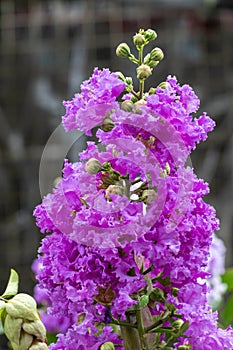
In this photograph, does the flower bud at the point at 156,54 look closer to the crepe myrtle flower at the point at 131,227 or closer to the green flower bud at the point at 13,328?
the crepe myrtle flower at the point at 131,227

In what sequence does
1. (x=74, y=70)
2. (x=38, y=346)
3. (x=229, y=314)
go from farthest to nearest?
(x=74, y=70) → (x=229, y=314) → (x=38, y=346)

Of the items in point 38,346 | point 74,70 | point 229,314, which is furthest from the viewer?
point 74,70

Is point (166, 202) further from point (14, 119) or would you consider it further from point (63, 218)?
point (14, 119)

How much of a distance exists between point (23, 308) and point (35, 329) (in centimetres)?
2

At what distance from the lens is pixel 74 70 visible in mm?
2445

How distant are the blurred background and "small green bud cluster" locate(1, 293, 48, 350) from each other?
1.89 meters

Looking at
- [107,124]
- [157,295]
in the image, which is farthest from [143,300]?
[107,124]

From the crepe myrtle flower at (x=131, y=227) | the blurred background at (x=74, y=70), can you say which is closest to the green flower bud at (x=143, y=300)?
the crepe myrtle flower at (x=131, y=227)

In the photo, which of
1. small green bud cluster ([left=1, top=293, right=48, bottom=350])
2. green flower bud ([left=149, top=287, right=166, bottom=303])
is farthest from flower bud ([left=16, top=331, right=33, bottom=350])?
green flower bud ([left=149, top=287, right=166, bottom=303])

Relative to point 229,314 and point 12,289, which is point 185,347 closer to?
point 12,289

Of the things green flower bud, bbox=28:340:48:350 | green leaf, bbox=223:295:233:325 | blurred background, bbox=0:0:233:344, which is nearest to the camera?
green flower bud, bbox=28:340:48:350

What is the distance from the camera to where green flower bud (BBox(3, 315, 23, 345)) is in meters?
0.52

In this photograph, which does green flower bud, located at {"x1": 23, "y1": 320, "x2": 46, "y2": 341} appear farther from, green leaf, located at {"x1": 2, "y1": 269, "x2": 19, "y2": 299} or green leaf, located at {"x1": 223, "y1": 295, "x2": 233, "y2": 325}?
green leaf, located at {"x1": 223, "y1": 295, "x2": 233, "y2": 325}

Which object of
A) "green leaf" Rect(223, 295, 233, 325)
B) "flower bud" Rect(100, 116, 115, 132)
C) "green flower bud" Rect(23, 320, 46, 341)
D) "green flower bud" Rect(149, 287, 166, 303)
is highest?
"flower bud" Rect(100, 116, 115, 132)
